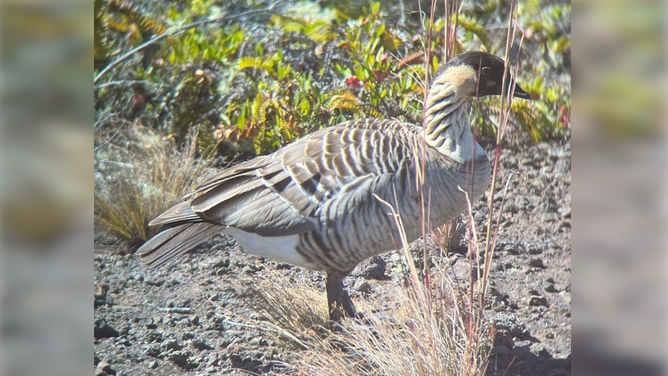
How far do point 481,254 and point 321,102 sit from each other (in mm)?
1003

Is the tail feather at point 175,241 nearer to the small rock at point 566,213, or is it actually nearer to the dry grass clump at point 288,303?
the dry grass clump at point 288,303

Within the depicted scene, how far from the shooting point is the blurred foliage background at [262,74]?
2.81 m

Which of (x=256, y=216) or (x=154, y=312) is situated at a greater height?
(x=256, y=216)

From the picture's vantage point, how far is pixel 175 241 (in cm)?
273

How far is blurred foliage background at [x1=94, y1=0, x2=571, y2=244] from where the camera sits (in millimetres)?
2811

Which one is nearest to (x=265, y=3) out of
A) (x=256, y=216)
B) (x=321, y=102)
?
(x=321, y=102)

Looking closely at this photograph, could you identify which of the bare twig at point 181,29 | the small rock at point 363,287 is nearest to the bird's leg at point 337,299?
the small rock at point 363,287

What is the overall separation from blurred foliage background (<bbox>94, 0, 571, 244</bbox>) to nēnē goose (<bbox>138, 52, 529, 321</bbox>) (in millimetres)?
207

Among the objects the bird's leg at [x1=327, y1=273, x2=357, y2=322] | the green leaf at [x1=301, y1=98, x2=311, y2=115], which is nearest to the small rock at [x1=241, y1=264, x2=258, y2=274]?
the bird's leg at [x1=327, y1=273, x2=357, y2=322]

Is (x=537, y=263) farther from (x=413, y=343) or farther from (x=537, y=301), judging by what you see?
(x=413, y=343)

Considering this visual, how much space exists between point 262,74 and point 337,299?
3.46 feet
